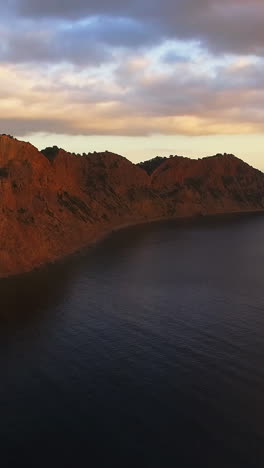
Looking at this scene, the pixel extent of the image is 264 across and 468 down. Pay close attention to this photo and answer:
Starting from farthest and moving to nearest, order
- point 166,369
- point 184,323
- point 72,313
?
point 72,313
point 184,323
point 166,369

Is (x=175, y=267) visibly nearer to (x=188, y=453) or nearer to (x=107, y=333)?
(x=107, y=333)

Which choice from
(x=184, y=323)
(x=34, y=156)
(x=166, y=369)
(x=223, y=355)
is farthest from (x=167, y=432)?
(x=34, y=156)

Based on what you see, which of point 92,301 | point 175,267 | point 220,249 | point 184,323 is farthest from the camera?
point 220,249

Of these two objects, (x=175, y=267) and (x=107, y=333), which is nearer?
(x=107, y=333)

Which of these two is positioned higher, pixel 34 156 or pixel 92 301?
pixel 34 156

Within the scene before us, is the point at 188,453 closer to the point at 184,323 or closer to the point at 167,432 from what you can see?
the point at 167,432

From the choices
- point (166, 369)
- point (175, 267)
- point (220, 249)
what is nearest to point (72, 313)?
point (166, 369)
